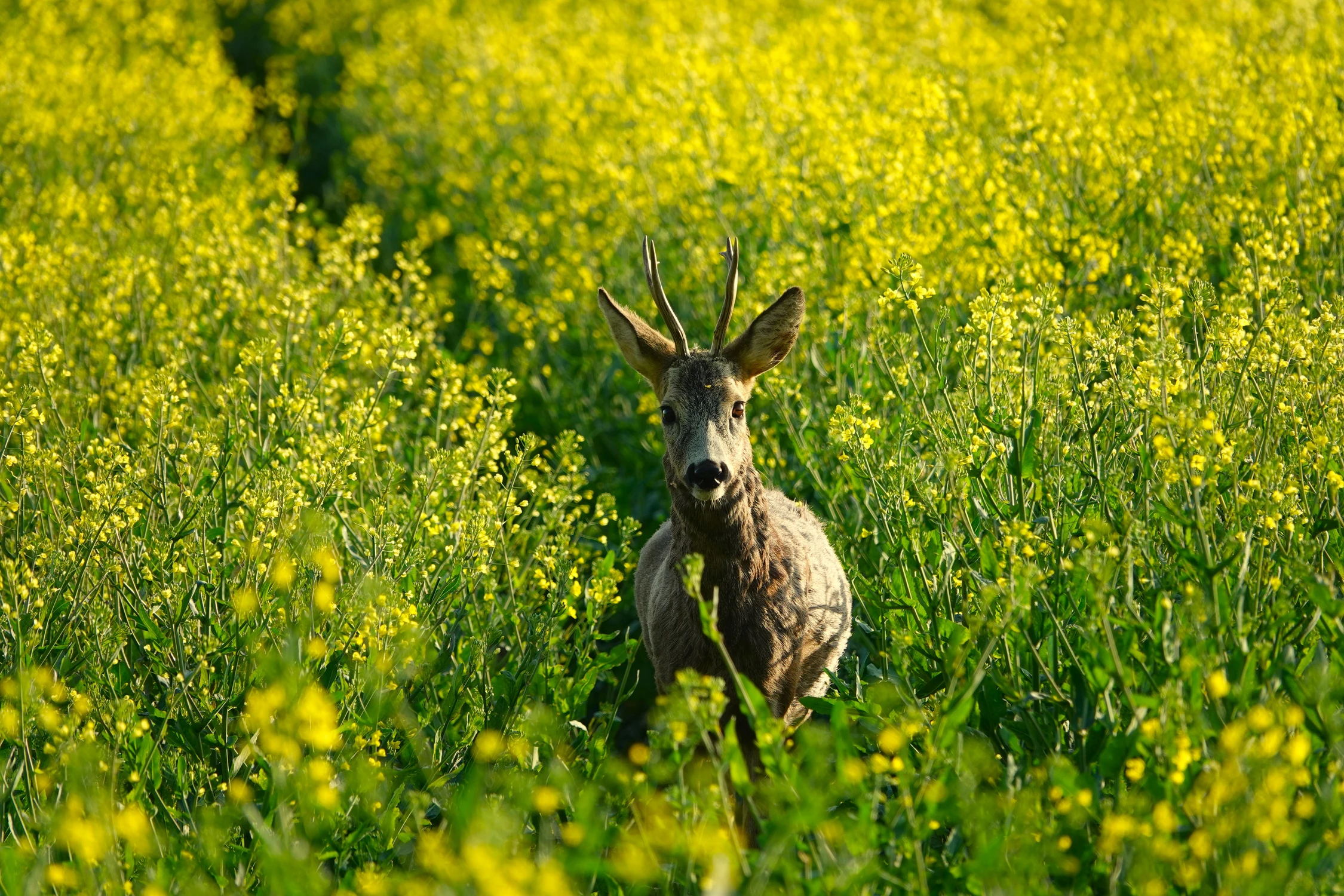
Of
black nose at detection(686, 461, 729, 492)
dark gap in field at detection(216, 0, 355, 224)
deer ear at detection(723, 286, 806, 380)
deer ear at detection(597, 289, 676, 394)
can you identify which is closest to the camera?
black nose at detection(686, 461, 729, 492)

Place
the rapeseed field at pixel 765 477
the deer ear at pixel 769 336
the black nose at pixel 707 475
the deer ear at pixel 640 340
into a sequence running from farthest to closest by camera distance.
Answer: the deer ear at pixel 640 340 → the deer ear at pixel 769 336 → the black nose at pixel 707 475 → the rapeseed field at pixel 765 477

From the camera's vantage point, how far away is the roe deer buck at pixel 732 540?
460 cm

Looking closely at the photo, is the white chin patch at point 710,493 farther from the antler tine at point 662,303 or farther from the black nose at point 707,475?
the antler tine at point 662,303

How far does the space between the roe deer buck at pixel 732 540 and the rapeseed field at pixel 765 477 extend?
0.76ft

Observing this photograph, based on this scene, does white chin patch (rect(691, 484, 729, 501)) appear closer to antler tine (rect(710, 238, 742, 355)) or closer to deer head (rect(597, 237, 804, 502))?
deer head (rect(597, 237, 804, 502))

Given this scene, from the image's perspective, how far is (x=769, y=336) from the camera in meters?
4.98

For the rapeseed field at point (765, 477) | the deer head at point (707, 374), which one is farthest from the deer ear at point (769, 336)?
the rapeseed field at point (765, 477)

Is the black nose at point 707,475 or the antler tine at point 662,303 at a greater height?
the antler tine at point 662,303

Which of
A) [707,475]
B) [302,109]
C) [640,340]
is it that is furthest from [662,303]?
[302,109]

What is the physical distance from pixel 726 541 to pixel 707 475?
1.07 feet

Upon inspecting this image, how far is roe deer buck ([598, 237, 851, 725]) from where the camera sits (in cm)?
460

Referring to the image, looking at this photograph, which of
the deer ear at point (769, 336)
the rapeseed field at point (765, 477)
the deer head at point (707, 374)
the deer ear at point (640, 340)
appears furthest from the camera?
the deer ear at point (640, 340)

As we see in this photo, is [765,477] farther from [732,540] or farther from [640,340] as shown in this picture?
[732,540]

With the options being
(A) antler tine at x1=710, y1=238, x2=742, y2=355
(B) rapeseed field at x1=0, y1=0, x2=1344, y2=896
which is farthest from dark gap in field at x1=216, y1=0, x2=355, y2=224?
(A) antler tine at x1=710, y1=238, x2=742, y2=355
